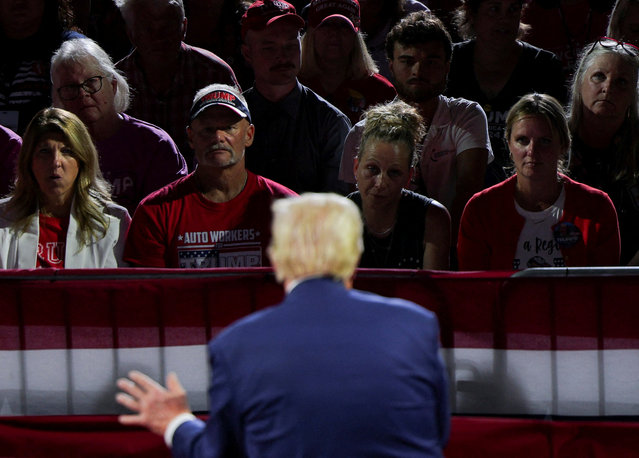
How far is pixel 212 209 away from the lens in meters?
4.73

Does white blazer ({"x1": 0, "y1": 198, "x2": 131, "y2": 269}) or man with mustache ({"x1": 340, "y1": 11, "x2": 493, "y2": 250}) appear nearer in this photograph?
white blazer ({"x1": 0, "y1": 198, "x2": 131, "y2": 269})

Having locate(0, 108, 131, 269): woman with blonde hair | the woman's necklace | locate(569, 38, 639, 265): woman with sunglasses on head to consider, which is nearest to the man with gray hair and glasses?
locate(0, 108, 131, 269): woman with blonde hair

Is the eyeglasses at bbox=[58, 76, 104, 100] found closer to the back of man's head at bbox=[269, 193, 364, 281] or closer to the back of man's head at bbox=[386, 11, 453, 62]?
the back of man's head at bbox=[386, 11, 453, 62]

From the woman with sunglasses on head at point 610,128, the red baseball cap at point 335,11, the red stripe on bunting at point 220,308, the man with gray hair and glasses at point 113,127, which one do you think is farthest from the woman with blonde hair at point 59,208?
the woman with sunglasses on head at point 610,128

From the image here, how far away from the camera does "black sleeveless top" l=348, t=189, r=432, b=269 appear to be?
4.55 metres

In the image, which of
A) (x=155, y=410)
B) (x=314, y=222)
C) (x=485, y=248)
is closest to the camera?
(x=314, y=222)

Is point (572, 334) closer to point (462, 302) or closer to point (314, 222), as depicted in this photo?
point (462, 302)

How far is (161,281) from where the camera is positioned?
12.4 ft

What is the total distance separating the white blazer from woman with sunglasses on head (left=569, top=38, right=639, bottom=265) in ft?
8.24

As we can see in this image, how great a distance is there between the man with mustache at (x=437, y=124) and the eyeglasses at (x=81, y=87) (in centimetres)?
145

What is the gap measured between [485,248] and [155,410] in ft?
7.94

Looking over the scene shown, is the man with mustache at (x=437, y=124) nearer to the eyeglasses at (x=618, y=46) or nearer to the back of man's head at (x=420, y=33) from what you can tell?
the back of man's head at (x=420, y=33)

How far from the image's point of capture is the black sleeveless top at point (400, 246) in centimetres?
455

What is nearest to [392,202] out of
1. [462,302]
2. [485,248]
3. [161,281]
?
[485,248]
